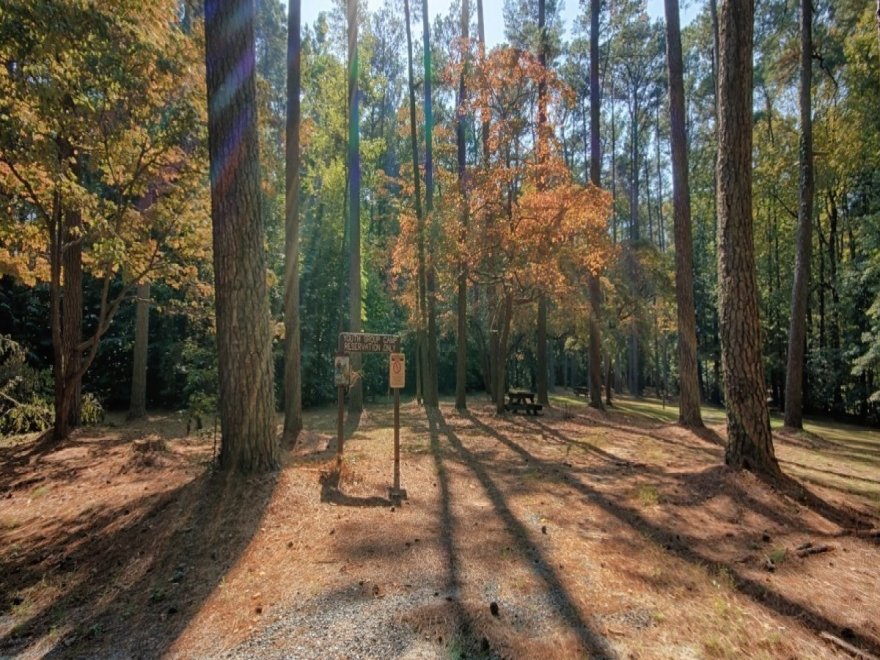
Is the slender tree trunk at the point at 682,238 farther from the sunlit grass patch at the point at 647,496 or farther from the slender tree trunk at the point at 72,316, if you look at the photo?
the slender tree trunk at the point at 72,316

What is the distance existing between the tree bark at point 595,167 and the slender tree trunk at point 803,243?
455 cm

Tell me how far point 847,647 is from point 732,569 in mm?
936

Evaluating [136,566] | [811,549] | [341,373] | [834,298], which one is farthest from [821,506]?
[834,298]

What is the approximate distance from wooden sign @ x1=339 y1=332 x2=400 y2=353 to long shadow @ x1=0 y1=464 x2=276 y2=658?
4.95ft

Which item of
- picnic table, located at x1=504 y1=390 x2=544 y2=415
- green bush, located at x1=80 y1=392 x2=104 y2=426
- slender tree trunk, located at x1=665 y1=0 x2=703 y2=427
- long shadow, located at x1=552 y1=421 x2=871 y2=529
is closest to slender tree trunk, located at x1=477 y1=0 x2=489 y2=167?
slender tree trunk, located at x1=665 y1=0 x2=703 y2=427

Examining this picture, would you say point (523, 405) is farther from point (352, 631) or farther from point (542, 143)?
point (352, 631)

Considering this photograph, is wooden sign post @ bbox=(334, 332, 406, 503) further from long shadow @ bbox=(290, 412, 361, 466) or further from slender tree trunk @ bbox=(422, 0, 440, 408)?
slender tree trunk @ bbox=(422, 0, 440, 408)

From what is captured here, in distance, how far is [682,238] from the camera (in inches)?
380

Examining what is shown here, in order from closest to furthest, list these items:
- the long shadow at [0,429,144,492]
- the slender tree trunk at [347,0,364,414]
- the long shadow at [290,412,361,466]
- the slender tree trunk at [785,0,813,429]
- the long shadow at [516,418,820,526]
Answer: the long shadow at [516,418,820,526] < the long shadow at [0,429,144,492] < the long shadow at [290,412,361,466] < the slender tree trunk at [785,0,813,429] < the slender tree trunk at [347,0,364,414]

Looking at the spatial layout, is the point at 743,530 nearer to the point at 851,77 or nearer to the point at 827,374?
the point at 851,77

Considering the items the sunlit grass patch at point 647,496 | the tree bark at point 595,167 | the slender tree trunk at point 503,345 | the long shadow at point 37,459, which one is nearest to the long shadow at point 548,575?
the sunlit grass patch at point 647,496

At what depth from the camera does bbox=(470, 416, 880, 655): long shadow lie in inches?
98.6

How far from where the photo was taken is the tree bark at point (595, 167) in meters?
13.5

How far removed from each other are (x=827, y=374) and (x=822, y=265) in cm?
476
